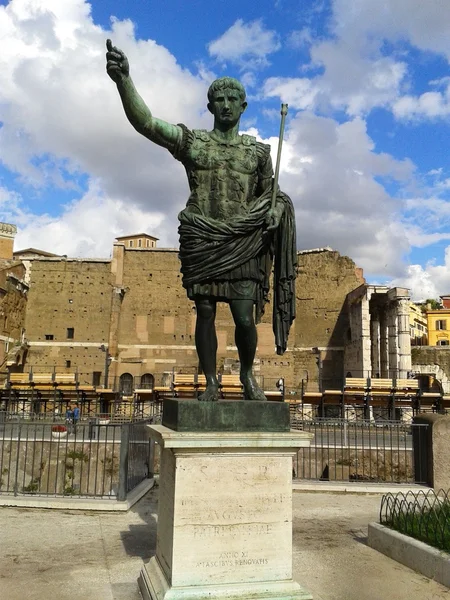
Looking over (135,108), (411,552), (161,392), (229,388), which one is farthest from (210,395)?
(161,392)

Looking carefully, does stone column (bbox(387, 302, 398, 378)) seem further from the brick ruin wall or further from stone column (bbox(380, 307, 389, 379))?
the brick ruin wall

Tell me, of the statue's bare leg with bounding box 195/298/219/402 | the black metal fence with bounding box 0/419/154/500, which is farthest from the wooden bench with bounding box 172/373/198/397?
the statue's bare leg with bounding box 195/298/219/402

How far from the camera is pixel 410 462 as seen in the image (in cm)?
1091

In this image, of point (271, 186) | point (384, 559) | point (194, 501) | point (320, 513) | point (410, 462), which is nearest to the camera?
point (194, 501)

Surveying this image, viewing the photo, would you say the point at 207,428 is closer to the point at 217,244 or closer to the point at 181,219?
the point at 217,244

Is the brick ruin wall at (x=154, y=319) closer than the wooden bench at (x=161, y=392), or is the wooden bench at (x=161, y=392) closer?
the wooden bench at (x=161, y=392)

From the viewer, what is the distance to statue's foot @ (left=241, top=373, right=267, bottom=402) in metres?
3.87

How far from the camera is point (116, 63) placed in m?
3.61

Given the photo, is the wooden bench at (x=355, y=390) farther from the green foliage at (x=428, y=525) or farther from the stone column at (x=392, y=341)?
the green foliage at (x=428, y=525)

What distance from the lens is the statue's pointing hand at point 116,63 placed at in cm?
358

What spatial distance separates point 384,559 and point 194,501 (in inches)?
108

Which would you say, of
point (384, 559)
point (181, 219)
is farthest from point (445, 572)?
point (181, 219)

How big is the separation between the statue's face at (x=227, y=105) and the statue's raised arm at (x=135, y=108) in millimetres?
348

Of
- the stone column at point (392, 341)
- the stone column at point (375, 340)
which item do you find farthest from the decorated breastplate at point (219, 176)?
the stone column at point (375, 340)
